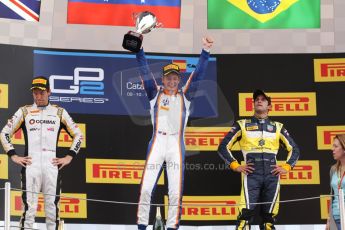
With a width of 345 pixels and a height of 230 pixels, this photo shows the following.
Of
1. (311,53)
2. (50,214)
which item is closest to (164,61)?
(311,53)

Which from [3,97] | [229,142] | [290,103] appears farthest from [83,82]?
[290,103]

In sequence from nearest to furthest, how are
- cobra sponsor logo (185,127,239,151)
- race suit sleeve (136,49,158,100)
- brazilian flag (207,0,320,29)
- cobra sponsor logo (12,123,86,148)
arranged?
1. race suit sleeve (136,49,158,100)
2. cobra sponsor logo (12,123,86,148)
3. cobra sponsor logo (185,127,239,151)
4. brazilian flag (207,0,320,29)

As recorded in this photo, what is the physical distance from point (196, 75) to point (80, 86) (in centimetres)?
148

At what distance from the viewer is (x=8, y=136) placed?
8.06 metres

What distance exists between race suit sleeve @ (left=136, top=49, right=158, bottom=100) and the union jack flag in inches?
62.6

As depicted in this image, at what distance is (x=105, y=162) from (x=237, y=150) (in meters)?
1.40

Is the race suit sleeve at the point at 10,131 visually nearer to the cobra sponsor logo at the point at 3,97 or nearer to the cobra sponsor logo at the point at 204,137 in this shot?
the cobra sponsor logo at the point at 3,97

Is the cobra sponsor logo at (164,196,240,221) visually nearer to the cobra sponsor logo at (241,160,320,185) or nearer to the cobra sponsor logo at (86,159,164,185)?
the cobra sponsor logo at (86,159,164,185)

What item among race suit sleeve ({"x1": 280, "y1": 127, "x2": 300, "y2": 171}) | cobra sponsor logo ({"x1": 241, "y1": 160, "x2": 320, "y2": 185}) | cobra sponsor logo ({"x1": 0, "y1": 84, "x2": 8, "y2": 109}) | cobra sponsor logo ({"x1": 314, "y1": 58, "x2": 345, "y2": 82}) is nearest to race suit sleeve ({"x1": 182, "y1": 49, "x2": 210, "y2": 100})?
race suit sleeve ({"x1": 280, "y1": 127, "x2": 300, "y2": 171})

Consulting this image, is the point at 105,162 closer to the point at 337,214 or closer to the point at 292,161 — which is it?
the point at 292,161

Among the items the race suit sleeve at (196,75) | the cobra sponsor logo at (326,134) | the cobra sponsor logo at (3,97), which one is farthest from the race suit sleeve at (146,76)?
the cobra sponsor logo at (326,134)

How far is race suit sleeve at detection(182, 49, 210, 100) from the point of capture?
8.40 metres

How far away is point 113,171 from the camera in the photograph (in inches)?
360

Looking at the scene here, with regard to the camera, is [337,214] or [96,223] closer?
[337,214]
